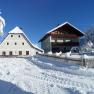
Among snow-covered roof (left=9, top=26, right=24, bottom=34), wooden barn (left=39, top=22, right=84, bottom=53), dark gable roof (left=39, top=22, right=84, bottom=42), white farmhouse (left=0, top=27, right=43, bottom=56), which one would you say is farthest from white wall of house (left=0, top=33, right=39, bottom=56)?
dark gable roof (left=39, top=22, right=84, bottom=42)

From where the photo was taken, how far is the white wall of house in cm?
5828

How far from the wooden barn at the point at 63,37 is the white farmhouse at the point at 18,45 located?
4.12 metres

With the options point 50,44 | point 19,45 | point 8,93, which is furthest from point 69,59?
point 19,45

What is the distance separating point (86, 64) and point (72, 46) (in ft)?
116

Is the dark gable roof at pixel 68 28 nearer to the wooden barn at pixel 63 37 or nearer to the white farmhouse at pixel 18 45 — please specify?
the wooden barn at pixel 63 37

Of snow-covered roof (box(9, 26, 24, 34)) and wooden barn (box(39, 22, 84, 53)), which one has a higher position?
snow-covered roof (box(9, 26, 24, 34))

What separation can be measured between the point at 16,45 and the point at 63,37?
11.1 meters

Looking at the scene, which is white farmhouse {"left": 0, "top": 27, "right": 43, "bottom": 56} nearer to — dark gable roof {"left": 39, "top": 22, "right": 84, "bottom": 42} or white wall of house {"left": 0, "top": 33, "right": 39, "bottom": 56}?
white wall of house {"left": 0, "top": 33, "right": 39, "bottom": 56}

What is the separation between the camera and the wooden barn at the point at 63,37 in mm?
56312

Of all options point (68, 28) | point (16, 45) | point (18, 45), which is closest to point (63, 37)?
point (68, 28)

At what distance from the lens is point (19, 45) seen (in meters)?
59.1

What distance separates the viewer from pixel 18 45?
194 ft

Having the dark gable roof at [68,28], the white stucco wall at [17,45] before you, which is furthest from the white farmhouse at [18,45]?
the dark gable roof at [68,28]

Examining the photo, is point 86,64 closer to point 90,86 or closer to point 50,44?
point 90,86
